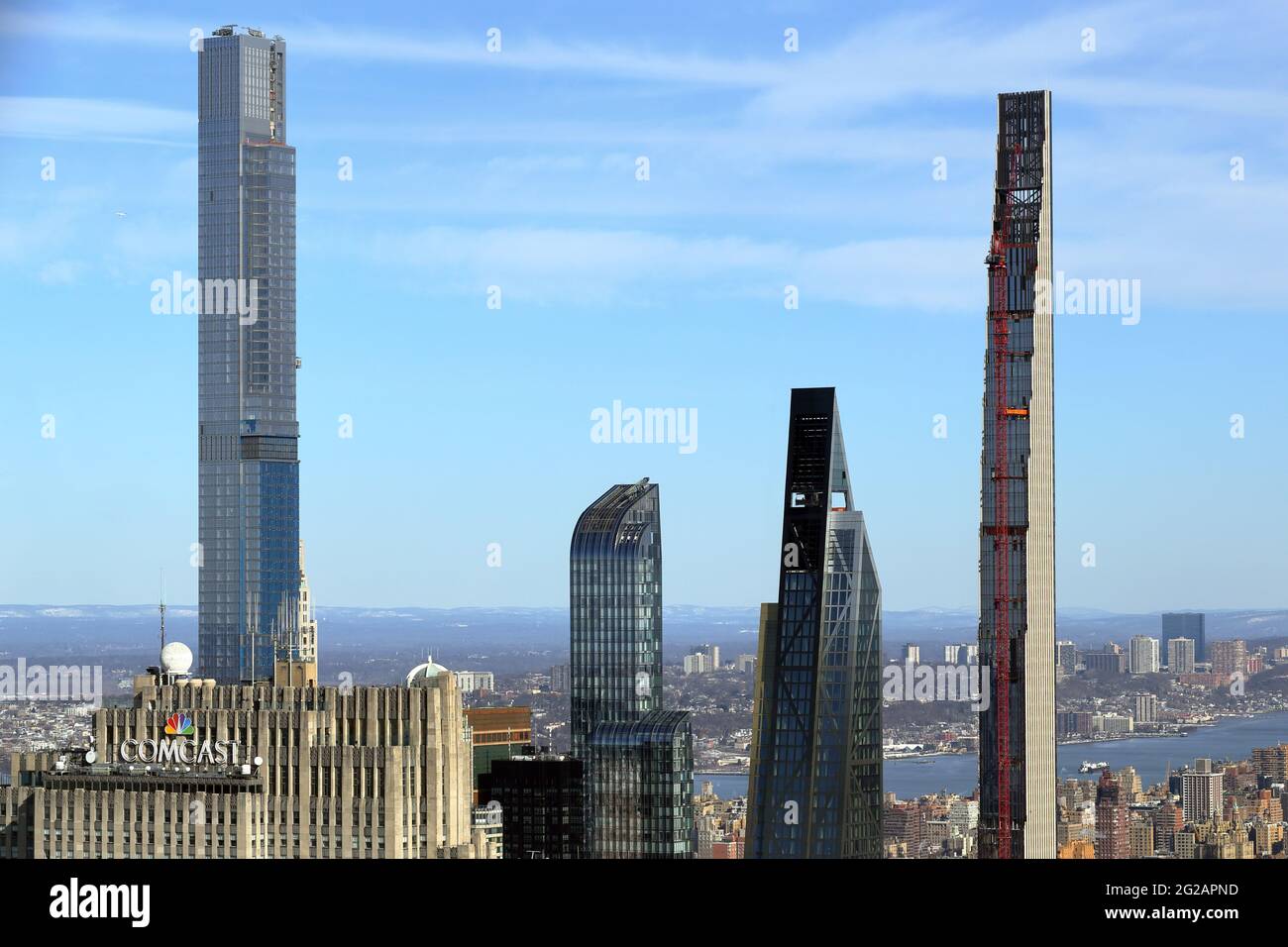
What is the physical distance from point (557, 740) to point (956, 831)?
836 inches

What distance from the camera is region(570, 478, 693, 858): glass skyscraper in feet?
267

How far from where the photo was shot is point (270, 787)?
50.4m

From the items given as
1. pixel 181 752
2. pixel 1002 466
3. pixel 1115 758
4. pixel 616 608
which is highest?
pixel 1002 466

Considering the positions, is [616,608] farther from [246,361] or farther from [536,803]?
[246,361]

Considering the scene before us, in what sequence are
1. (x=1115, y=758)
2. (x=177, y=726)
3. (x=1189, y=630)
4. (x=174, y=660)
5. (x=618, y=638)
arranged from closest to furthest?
(x=177, y=726), (x=174, y=660), (x=1189, y=630), (x=1115, y=758), (x=618, y=638)

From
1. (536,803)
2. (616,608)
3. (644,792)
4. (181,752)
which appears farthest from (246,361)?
(181,752)

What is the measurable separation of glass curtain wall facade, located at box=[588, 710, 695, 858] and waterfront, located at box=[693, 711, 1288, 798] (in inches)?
75.7

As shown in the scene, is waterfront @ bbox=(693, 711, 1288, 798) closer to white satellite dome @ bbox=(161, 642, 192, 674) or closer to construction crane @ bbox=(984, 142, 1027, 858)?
construction crane @ bbox=(984, 142, 1027, 858)

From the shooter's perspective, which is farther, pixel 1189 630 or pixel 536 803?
pixel 536 803

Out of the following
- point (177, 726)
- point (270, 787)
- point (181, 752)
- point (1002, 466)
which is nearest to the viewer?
point (181, 752)

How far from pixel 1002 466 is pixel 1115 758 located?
56.7 ft
